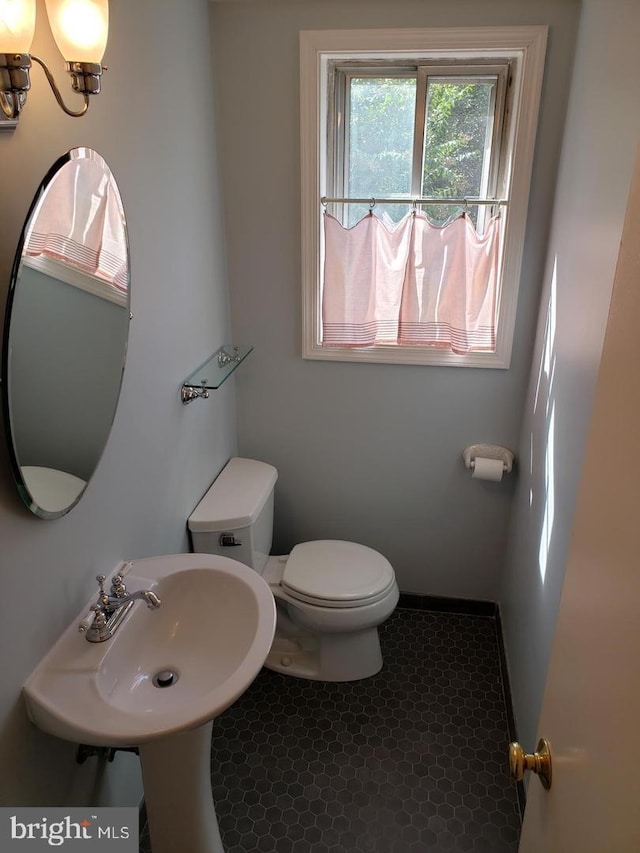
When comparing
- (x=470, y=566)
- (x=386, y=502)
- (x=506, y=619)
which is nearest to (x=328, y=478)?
(x=386, y=502)

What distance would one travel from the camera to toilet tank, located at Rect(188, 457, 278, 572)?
7.04 ft

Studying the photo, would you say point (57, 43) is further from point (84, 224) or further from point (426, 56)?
point (426, 56)

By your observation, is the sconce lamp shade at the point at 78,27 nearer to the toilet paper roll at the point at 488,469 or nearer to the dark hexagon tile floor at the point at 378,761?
the toilet paper roll at the point at 488,469

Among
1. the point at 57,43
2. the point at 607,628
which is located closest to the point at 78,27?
the point at 57,43

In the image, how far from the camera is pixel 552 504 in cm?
180

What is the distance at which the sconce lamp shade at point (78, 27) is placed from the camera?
3.66 ft

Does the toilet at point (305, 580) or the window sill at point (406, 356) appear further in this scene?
the window sill at point (406, 356)

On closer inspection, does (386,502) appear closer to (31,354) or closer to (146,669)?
(146,669)

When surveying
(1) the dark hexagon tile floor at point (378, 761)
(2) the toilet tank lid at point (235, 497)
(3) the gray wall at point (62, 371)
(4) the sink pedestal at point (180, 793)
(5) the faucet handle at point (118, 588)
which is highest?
(3) the gray wall at point (62, 371)

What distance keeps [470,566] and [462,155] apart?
1.68m

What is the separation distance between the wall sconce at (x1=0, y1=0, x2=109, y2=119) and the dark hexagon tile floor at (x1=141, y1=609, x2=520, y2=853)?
1961 mm

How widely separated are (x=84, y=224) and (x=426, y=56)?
4.67 feet

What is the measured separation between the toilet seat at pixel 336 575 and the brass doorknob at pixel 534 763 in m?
1.22

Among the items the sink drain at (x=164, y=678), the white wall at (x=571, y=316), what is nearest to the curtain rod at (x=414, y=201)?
the white wall at (x=571, y=316)
